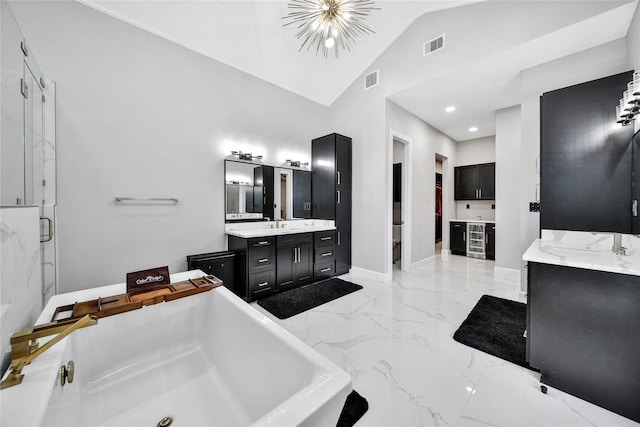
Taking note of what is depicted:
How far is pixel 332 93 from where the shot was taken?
4.44m

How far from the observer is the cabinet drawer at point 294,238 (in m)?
3.33

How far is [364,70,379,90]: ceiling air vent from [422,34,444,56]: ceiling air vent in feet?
2.63

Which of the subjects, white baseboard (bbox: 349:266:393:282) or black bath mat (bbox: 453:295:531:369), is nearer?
black bath mat (bbox: 453:295:531:369)

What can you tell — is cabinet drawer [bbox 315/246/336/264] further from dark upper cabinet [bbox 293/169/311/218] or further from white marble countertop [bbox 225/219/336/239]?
dark upper cabinet [bbox 293/169/311/218]

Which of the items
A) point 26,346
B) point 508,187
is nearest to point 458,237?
point 508,187

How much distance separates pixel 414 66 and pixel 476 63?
2.69 feet

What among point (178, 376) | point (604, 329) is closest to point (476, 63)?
point (604, 329)

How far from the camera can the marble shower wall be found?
1.00 meters

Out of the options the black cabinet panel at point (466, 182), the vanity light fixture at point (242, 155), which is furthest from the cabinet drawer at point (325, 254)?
the black cabinet panel at point (466, 182)

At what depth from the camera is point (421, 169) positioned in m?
4.79

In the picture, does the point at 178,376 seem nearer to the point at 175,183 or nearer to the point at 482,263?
the point at 175,183

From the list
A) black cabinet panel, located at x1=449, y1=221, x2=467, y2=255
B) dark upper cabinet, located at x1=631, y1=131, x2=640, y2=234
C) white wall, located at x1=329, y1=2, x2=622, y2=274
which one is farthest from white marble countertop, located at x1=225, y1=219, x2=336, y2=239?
black cabinet panel, located at x1=449, y1=221, x2=467, y2=255

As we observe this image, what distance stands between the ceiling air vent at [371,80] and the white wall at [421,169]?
1.41ft

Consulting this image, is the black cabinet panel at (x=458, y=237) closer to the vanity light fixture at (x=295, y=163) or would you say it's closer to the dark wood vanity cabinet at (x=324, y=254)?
the dark wood vanity cabinet at (x=324, y=254)
